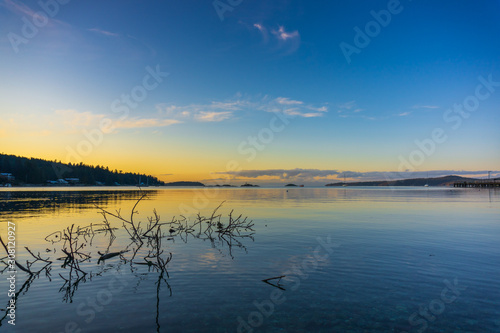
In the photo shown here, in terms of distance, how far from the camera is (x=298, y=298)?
36.1 ft

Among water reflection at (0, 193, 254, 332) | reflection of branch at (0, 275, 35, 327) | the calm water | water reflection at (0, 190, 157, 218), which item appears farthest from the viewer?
water reflection at (0, 190, 157, 218)

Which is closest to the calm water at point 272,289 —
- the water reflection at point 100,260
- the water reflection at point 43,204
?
the water reflection at point 100,260

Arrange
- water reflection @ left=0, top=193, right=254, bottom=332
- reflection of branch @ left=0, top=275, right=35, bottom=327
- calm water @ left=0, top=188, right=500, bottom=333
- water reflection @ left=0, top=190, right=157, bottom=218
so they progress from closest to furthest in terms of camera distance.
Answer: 1. calm water @ left=0, top=188, right=500, bottom=333
2. reflection of branch @ left=0, top=275, right=35, bottom=327
3. water reflection @ left=0, top=193, right=254, bottom=332
4. water reflection @ left=0, top=190, right=157, bottom=218

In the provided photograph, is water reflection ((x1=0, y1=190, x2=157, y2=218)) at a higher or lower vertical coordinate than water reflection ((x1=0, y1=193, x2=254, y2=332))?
higher

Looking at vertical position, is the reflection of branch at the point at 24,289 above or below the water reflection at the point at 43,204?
below

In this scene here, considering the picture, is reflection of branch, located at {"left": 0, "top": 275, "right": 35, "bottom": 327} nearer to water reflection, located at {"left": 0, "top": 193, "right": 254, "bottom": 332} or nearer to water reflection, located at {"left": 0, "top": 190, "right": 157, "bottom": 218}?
water reflection, located at {"left": 0, "top": 193, "right": 254, "bottom": 332}

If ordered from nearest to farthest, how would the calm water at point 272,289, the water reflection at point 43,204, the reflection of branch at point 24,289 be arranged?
the calm water at point 272,289
the reflection of branch at point 24,289
the water reflection at point 43,204

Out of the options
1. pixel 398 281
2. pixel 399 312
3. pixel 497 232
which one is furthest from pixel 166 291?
pixel 497 232

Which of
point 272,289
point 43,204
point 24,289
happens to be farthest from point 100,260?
point 43,204

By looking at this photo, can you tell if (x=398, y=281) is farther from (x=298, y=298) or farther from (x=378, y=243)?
(x=378, y=243)

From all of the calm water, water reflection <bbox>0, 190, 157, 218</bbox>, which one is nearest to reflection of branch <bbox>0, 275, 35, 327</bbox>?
the calm water

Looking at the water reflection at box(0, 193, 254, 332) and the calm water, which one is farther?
the water reflection at box(0, 193, 254, 332)

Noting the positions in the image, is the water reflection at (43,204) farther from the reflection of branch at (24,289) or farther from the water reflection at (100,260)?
the reflection of branch at (24,289)

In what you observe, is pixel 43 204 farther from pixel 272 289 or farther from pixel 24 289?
pixel 272 289
